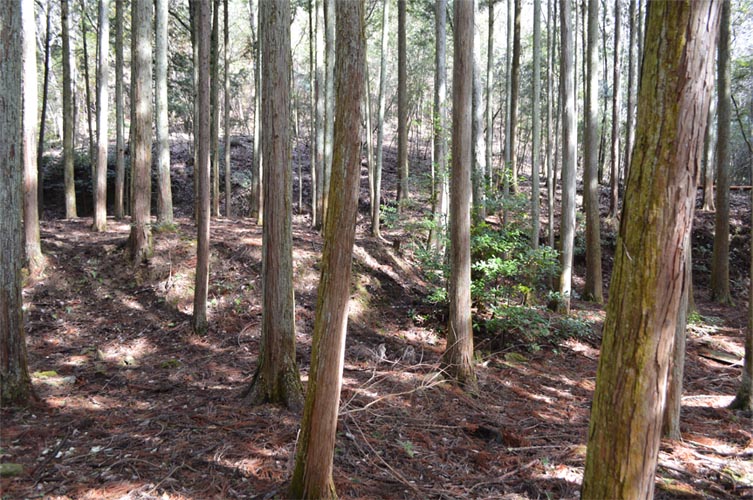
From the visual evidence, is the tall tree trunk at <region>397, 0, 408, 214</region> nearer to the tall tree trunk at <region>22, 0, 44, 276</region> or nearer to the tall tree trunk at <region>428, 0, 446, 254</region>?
the tall tree trunk at <region>428, 0, 446, 254</region>

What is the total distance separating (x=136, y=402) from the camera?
5.67 m

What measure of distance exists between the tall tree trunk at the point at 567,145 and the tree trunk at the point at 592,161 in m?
0.91

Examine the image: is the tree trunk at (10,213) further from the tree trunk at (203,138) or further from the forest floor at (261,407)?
the tree trunk at (203,138)

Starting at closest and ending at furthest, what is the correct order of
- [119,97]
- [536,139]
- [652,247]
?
[652,247], [536,139], [119,97]

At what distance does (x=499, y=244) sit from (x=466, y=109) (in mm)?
2978

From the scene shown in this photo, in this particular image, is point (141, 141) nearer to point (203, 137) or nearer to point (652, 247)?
point (203, 137)

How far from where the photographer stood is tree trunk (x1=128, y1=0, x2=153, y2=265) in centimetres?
942

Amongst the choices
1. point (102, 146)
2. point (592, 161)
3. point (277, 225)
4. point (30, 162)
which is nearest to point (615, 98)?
point (592, 161)

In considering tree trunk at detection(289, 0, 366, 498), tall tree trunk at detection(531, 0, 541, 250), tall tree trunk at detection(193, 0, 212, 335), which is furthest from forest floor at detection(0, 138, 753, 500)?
tall tree trunk at detection(531, 0, 541, 250)

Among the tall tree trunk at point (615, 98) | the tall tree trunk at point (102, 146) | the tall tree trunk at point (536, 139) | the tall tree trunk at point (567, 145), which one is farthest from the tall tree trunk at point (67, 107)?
the tall tree trunk at point (615, 98)

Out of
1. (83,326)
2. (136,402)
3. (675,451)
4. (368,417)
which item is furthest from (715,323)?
(83,326)

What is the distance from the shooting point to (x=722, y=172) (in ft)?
42.4

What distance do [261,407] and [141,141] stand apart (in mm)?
6785

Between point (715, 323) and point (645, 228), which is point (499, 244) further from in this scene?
point (715, 323)
